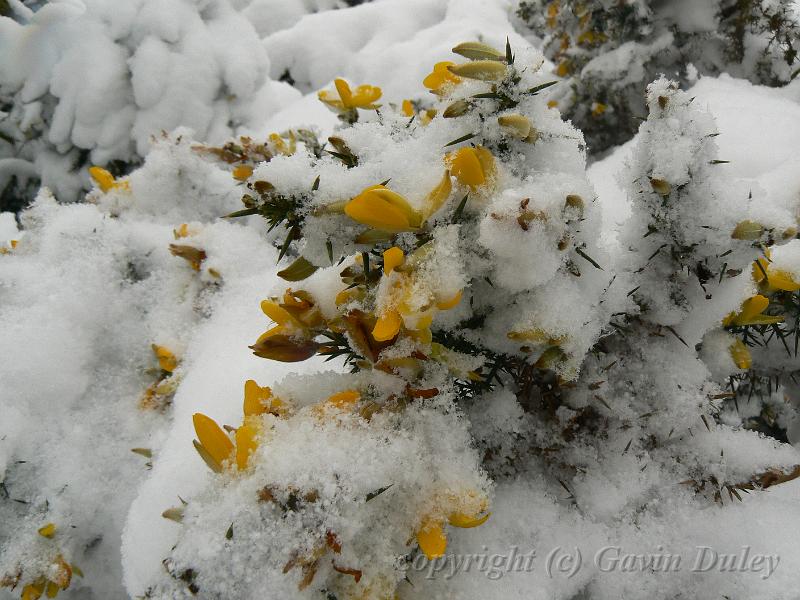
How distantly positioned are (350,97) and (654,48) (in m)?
1.45

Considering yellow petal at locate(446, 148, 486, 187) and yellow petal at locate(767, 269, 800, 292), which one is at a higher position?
yellow petal at locate(446, 148, 486, 187)

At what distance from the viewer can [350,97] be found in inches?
59.7

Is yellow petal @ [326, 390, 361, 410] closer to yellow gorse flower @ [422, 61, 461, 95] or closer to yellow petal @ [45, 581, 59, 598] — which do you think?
yellow gorse flower @ [422, 61, 461, 95]

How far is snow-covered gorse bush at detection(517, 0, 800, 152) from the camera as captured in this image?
213 cm

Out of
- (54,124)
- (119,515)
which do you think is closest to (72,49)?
(54,124)

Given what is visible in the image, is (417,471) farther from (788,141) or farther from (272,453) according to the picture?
(788,141)

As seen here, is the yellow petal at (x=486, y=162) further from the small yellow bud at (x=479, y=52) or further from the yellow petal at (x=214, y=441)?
the yellow petal at (x=214, y=441)

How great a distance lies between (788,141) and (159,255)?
2029 mm

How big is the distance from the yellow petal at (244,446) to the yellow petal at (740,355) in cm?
95

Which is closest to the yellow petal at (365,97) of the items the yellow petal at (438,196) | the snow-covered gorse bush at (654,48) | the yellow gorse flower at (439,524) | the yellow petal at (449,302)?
the yellow petal at (438,196)

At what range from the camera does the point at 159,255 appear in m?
1.76

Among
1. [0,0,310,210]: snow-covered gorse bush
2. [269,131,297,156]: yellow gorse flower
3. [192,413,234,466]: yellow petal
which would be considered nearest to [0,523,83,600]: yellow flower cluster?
[192,413,234,466]: yellow petal

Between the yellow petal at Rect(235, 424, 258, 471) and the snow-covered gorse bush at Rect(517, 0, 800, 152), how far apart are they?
218 cm

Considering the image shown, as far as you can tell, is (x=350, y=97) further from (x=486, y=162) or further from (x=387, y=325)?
(x=387, y=325)
